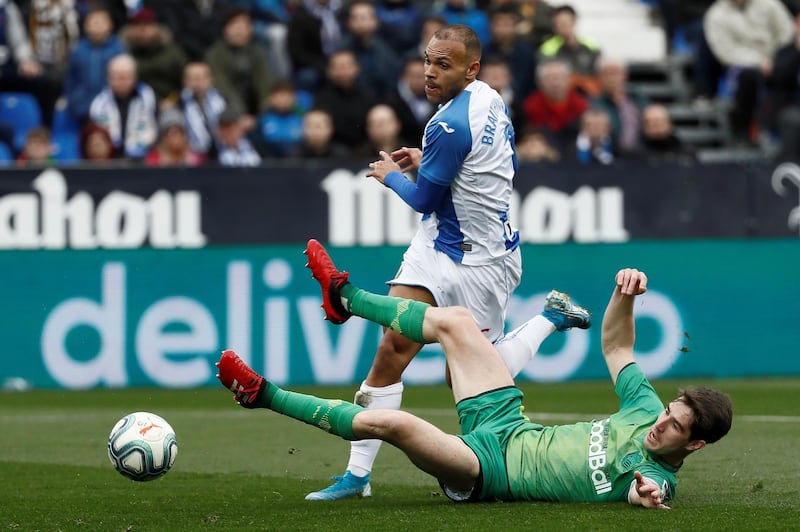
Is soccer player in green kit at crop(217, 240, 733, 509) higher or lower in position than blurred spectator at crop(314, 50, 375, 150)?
lower

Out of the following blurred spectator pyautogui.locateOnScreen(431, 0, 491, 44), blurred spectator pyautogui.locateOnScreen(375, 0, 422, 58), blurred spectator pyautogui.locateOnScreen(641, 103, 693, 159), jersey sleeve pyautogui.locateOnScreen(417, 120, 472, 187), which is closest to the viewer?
jersey sleeve pyautogui.locateOnScreen(417, 120, 472, 187)

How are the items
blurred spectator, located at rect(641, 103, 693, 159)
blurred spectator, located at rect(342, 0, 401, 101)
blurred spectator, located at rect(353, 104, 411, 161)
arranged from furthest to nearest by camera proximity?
blurred spectator, located at rect(342, 0, 401, 101)
blurred spectator, located at rect(641, 103, 693, 159)
blurred spectator, located at rect(353, 104, 411, 161)

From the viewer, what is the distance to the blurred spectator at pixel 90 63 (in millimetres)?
16750

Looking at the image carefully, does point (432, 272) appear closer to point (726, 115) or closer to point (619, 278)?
Answer: point (619, 278)

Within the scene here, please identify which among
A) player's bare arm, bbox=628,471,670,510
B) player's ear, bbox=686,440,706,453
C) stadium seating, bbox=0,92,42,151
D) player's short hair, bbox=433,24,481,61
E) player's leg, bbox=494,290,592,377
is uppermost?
player's short hair, bbox=433,24,481,61

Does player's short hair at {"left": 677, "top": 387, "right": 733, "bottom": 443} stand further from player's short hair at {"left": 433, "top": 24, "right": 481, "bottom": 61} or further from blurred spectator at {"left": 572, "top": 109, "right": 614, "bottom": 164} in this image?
blurred spectator at {"left": 572, "top": 109, "right": 614, "bottom": 164}

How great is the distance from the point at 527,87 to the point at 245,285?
5068mm

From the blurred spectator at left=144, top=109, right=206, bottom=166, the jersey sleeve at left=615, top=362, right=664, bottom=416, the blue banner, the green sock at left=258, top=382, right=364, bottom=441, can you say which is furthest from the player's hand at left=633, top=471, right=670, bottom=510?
the blurred spectator at left=144, top=109, right=206, bottom=166

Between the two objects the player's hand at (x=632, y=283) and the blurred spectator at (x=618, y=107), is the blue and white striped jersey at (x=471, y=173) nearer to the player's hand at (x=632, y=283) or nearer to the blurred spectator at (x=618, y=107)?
the player's hand at (x=632, y=283)

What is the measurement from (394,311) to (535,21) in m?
12.4

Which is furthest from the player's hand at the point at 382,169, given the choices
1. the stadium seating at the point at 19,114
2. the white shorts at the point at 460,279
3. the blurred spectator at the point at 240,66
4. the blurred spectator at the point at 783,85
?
the blurred spectator at the point at 783,85

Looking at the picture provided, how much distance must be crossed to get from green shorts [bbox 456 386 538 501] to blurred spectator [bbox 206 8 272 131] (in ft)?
34.1

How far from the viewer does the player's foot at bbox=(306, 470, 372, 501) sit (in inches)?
315

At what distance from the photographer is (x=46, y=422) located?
12.4 m
